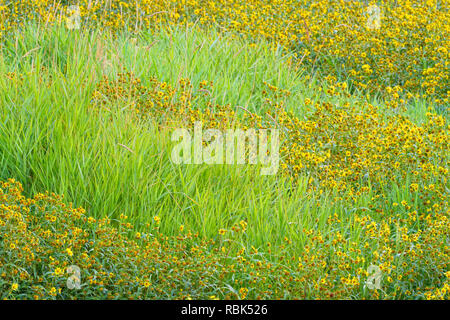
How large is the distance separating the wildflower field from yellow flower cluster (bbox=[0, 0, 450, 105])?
2.25 feet

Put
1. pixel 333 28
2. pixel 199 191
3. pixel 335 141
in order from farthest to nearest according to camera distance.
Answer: pixel 333 28
pixel 335 141
pixel 199 191

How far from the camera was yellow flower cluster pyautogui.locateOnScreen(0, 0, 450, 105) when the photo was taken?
7.84 m

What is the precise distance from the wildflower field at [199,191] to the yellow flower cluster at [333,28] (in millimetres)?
686

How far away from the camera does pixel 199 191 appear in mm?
4547

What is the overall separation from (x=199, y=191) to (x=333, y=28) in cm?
480

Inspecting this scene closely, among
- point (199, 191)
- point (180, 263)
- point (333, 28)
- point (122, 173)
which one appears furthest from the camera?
point (333, 28)

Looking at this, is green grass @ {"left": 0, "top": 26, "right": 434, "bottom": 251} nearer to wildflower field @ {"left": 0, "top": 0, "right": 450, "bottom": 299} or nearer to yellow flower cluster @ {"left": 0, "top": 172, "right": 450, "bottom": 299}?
wildflower field @ {"left": 0, "top": 0, "right": 450, "bottom": 299}

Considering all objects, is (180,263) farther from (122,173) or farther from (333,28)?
(333,28)

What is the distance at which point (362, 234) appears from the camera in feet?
14.8

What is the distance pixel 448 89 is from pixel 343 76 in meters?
1.31

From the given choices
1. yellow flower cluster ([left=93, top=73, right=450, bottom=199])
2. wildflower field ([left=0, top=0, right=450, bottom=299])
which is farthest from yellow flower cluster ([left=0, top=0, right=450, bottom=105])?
yellow flower cluster ([left=93, top=73, right=450, bottom=199])

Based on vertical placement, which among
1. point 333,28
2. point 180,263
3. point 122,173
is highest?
point 333,28

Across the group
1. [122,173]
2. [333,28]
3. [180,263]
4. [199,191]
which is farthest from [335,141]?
[333,28]
